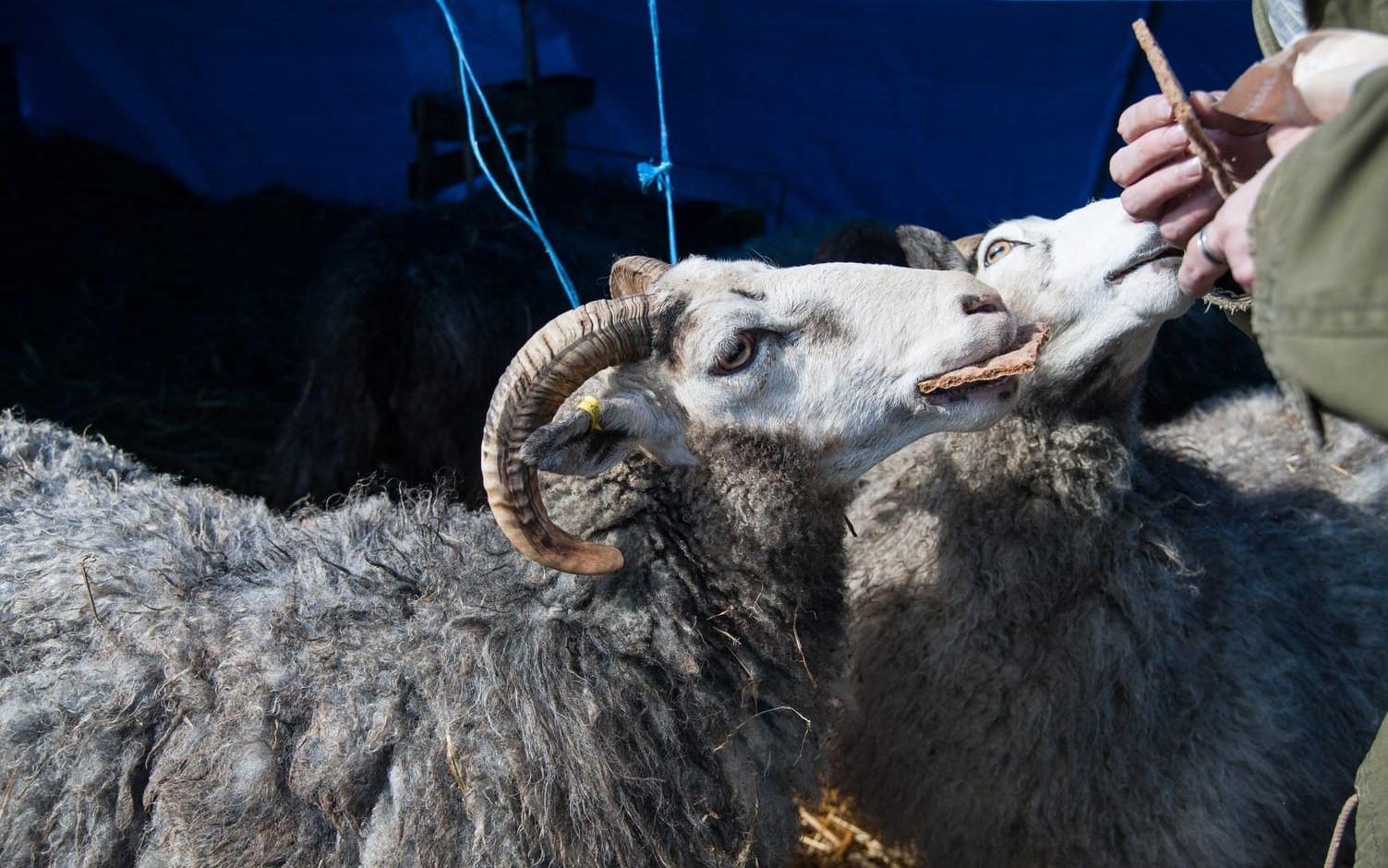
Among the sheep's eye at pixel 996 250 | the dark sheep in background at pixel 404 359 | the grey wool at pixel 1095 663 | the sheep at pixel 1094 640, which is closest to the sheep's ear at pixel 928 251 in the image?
the sheep's eye at pixel 996 250

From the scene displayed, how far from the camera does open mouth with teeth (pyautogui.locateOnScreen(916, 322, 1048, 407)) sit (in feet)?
7.80

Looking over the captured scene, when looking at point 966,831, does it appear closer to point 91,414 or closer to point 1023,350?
point 1023,350

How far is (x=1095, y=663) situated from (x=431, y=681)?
1.87m

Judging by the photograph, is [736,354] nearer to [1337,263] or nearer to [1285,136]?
[1285,136]

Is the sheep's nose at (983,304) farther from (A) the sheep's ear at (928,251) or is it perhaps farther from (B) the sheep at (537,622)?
(A) the sheep's ear at (928,251)

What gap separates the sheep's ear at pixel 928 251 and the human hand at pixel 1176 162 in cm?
111

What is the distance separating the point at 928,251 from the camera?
3465mm

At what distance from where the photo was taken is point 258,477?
544cm

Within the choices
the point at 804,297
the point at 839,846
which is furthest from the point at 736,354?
the point at 839,846

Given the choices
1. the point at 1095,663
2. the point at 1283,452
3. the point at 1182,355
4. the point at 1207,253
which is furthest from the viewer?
the point at 1182,355

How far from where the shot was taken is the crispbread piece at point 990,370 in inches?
93.4

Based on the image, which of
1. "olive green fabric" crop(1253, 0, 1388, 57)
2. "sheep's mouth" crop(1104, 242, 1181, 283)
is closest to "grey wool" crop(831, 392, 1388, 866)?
"sheep's mouth" crop(1104, 242, 1181, 283)

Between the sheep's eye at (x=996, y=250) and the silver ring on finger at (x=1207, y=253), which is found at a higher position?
the sheep's eye at (x=996, y=250)

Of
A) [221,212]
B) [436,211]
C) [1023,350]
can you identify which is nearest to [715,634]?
[1023,350]
